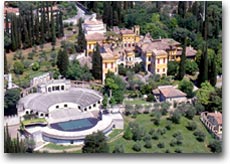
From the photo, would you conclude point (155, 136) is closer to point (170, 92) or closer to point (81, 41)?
point (170, 92)

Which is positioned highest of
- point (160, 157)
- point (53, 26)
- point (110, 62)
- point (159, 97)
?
point (53, 26)

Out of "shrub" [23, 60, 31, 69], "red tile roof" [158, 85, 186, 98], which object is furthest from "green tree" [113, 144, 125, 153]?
"shrub" [23, 60, 31, 69]

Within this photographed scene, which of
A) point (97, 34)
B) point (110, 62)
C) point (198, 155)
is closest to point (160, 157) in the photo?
point (198, 155)

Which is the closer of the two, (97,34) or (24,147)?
(24,147)

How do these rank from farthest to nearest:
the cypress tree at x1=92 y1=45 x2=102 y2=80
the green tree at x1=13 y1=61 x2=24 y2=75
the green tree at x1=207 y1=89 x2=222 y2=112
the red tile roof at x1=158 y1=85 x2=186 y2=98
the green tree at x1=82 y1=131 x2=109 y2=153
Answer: the cypress tree at x1=92 y1=45 x2=102 y2=80 < the red tile roof at x1=158 y1=85 x2=186 y2=98 < the green tree at x1=13 y1=61 x2=24 y2=75 < the green tree at x1=207 y1=89 x2=222 y2=112 < the green tree at x1=82 y1=131 x2=109 y2=153

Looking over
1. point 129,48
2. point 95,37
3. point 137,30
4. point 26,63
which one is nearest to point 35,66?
point 26,63

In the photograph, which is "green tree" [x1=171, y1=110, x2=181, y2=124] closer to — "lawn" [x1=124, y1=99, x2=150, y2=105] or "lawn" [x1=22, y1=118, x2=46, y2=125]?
"lawn" [x1=124, y1=99, x2=150, y2=105]

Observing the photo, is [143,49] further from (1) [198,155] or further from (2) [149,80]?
(1) [198,155]
